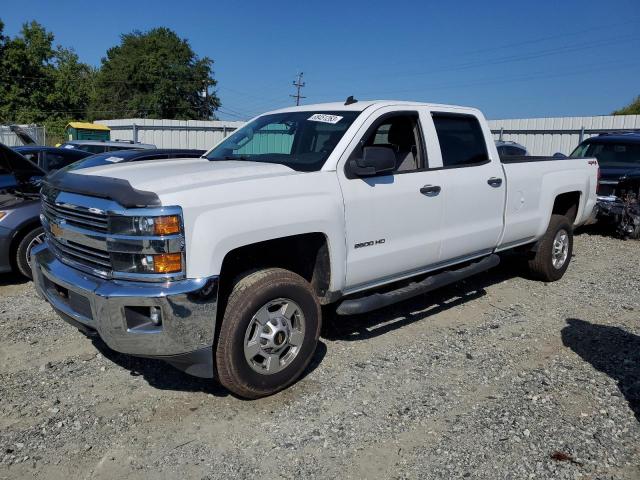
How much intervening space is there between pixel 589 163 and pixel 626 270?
1822 millimetres

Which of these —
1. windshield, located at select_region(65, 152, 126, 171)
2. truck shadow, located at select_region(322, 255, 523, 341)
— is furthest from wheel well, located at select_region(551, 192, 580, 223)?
windshield, located at select_region(65, 152, 126, 171)

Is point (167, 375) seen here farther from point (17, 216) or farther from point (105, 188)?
point (17, 216)

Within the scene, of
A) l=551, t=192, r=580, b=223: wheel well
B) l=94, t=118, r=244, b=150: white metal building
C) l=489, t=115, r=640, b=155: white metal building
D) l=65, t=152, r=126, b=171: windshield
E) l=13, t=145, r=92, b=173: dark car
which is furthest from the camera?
A: l=94, t=118, r=244, b=150: white metal building

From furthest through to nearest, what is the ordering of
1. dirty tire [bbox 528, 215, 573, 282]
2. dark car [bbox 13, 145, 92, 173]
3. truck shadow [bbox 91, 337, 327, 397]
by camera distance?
dark car [bbox 13, 145, 92, 173] < dirty tire [bbox 528, 215, 573, 282] < truck shadow [bbox 91, 337, 327, 397]

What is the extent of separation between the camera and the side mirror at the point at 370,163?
3.96m

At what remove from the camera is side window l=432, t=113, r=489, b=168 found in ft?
16.4

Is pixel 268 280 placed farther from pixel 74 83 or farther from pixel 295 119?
pixel 74 83

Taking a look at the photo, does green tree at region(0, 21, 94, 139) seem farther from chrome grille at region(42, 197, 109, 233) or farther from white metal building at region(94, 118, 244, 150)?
chrome grille at region(42, 197, 109, 233)

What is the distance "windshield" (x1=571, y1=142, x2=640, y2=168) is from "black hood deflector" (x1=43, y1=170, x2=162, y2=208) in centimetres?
1030

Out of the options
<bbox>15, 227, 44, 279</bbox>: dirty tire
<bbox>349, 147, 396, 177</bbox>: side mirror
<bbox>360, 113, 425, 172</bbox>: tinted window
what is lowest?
<bbox>15, 227, 44, 279</bbox>: dirty tire

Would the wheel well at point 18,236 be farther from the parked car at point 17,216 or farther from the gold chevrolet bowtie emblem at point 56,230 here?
the gold chevrolet bowtie emblem at point 56,230

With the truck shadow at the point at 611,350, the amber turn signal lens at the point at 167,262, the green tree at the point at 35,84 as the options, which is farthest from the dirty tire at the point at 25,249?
the green tree at the point at 35,84

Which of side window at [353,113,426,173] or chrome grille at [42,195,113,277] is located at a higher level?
side window at [353,113,426,173]

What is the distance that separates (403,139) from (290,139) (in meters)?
1.05
